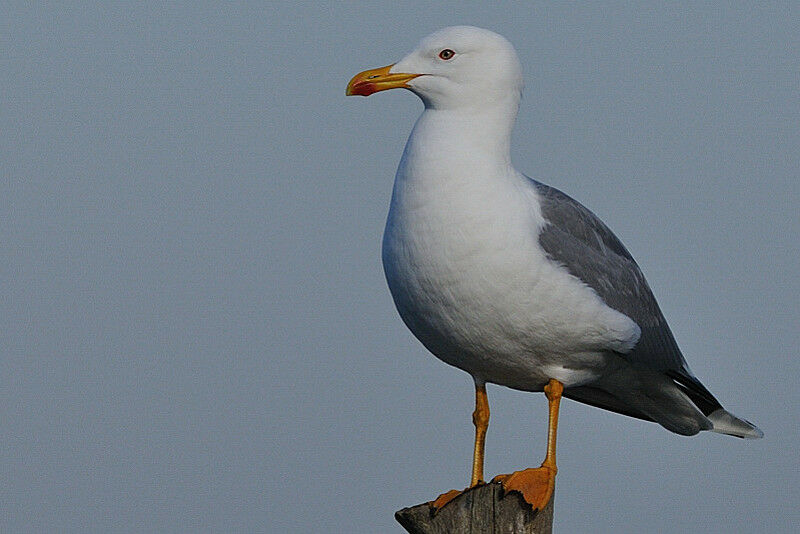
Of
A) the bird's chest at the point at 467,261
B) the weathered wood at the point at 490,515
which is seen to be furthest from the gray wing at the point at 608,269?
the weathered wood at the point at 490,515

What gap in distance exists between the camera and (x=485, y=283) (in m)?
8.45

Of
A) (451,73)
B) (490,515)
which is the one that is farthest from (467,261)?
(490,515)

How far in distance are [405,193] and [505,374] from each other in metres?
1.37

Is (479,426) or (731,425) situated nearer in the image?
(479,426)

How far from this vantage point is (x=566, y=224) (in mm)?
9070

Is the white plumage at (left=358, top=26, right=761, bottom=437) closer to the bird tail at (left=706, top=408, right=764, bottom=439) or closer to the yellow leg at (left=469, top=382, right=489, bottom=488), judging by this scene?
the yellow leg at (left=469, top=382, right=489, bottom=488)

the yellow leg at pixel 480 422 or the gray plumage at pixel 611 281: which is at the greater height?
the gray plumage at pixel 611 281

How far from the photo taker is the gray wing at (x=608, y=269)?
29.3ft

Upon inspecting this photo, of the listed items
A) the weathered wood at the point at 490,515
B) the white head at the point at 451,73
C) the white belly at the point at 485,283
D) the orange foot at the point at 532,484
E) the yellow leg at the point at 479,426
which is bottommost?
the weathered wood at the point at 490,515

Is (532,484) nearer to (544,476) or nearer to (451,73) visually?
(544,476)

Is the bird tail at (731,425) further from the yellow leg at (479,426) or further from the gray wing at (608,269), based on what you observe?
the yellow leg at (479,426)

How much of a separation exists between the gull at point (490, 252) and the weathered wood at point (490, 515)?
8cm

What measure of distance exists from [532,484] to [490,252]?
58.5 inches

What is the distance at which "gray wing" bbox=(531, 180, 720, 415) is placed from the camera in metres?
8.93
